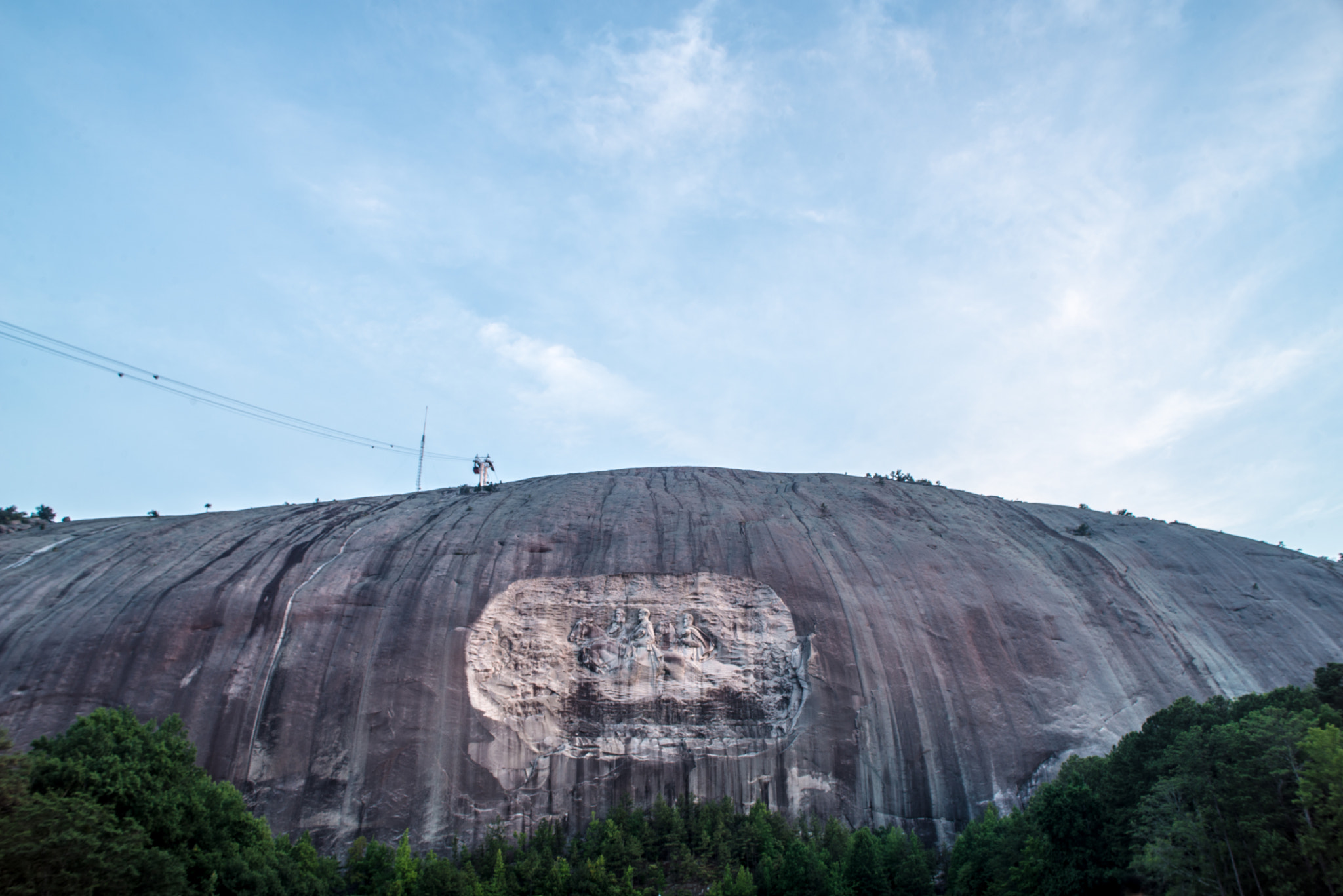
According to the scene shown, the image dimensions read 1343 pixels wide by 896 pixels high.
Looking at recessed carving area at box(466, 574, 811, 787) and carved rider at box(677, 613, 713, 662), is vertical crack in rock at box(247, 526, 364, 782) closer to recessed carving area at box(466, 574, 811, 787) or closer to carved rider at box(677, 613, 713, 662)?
recessed carving area at box(466, 574, 811, 787)

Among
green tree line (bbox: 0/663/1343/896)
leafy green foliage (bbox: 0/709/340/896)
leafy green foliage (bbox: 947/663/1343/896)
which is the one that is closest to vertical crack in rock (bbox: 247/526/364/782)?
green tree line (bbox: 0/663/1343/896)

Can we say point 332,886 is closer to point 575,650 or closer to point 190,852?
point 190,852

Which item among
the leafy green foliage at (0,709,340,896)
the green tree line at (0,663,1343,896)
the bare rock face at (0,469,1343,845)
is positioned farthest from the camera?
the bare rock face at (0,469,1343,845)

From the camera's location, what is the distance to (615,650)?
2641 cm

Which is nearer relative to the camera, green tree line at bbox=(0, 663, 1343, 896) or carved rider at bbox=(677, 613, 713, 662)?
green tree line at bbox=(0, 663, 1343, 896)

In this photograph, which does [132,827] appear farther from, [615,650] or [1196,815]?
[1196,815]

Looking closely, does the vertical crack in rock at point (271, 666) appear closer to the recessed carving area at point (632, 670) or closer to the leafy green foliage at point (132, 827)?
the leafy green foliage at point (132, 827)

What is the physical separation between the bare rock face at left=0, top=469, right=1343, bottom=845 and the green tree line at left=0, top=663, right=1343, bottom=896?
4.71ft

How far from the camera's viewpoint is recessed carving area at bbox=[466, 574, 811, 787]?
2461 cm

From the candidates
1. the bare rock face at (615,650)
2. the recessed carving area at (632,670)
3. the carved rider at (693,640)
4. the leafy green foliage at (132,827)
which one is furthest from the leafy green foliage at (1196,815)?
the leafy green foliage at (132,827)

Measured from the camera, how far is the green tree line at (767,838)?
1445cm

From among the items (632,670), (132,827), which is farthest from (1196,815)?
(132,827)

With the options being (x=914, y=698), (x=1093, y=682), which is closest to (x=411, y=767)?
(x=914, y=698)

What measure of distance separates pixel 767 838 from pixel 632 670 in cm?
657
